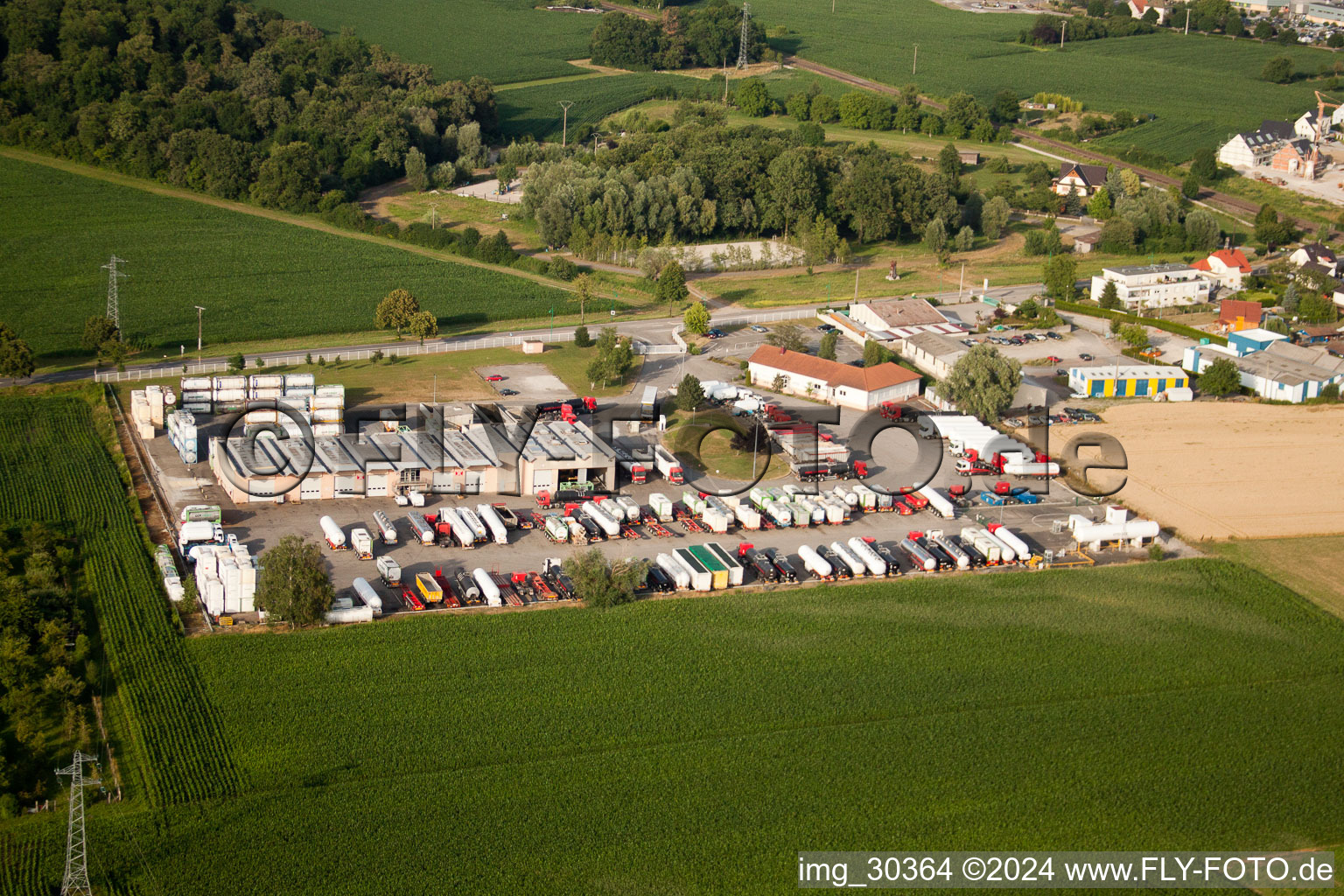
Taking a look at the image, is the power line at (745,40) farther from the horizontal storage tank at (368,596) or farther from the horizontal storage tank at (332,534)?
the horizontal storage tank at (368,596)

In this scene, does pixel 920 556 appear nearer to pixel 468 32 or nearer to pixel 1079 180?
pixel 1079 180

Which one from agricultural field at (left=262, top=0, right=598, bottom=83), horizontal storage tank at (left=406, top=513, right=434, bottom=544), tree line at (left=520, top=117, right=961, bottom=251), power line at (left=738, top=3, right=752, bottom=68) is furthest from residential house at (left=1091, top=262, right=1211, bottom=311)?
agricultural field at (left=262, top=0, right=598, bottom=83)

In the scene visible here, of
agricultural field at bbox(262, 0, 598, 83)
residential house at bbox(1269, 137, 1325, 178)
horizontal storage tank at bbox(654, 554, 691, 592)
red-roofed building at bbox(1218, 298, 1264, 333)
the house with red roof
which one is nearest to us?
horizontal storage tank at bbox(654, 554, 691, 592)

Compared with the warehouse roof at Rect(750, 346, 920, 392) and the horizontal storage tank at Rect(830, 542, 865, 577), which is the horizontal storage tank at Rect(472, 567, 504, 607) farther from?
the warehouse roof at Rect(750, 346, 920, 392)

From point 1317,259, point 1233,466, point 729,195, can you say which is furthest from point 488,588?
point 1317,259

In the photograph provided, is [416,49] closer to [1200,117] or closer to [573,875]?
[1200,117]
